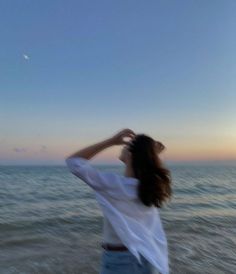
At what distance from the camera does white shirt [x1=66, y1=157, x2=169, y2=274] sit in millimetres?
3189

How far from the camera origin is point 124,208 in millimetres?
3242

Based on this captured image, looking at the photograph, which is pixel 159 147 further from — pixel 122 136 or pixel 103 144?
pixel 103 144

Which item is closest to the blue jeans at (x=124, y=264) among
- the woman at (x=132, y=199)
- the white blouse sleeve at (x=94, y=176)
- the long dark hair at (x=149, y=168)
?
the woman at (x=132, y=199)

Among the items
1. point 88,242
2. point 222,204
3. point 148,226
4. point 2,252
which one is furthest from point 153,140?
point 222,204

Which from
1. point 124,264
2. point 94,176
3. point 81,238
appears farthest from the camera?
point 81,238

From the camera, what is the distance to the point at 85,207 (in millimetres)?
19047

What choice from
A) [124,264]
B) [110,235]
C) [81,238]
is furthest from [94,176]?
[81,238]

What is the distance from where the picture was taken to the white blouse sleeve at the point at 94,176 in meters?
3.17

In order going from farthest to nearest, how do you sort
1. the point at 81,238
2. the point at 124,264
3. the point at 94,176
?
the point at 81,238
the point at 124,264
the point at 94,176

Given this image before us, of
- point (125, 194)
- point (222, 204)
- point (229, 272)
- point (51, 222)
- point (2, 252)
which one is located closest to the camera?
point (125, 194)

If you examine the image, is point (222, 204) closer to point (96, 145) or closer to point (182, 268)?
point (182, 268)

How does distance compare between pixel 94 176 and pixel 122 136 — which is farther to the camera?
pixel 122 136

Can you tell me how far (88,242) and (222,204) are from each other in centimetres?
1235

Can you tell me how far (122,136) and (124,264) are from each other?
3.05 feet
